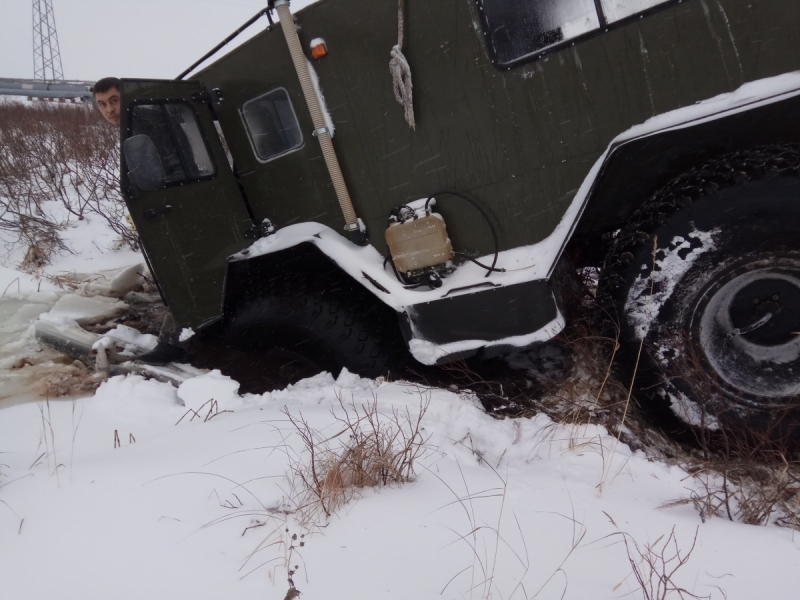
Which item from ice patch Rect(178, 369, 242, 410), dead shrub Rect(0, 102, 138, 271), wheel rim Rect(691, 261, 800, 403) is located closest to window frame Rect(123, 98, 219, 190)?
ice patch Rect(178, 369, 242, 410)

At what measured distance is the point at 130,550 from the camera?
170cm

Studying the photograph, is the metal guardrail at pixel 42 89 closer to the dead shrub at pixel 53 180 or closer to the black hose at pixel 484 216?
the dead shrub at pixel 53 180

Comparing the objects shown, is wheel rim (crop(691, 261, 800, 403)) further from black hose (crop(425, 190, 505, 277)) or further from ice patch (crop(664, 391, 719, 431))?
black hose (crop(425, 190, 505, 277))

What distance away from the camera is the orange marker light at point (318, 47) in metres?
2.62

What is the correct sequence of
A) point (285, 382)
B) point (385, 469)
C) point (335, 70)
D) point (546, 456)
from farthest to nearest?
point (285, 382), point (335, 70), point (546, 456), point (385, 469)

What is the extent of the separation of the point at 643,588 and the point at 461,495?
66 centimetres

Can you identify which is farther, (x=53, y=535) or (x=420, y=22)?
(x=420, y=22)

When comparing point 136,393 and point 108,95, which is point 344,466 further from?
point 108,95

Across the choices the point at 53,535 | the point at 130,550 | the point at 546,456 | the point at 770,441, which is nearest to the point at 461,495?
the point at 546,456

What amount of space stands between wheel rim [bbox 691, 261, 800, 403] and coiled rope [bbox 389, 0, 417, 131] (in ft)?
5.38

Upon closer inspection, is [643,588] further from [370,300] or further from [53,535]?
[370,300]

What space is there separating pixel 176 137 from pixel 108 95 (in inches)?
42.2

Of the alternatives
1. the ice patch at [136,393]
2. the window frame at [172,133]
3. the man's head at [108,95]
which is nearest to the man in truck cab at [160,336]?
the man's head at [108,95]

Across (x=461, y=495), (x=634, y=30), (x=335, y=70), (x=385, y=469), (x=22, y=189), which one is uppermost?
(x=22, y=189)
